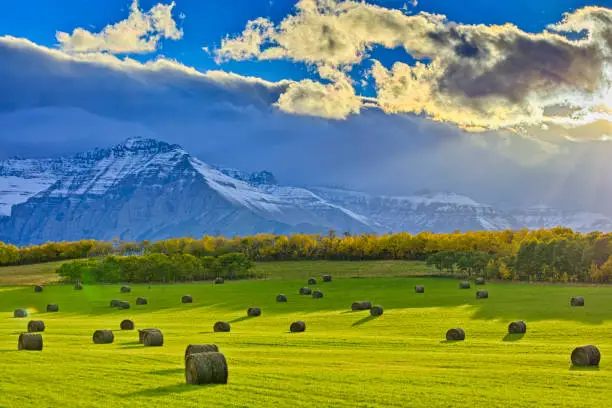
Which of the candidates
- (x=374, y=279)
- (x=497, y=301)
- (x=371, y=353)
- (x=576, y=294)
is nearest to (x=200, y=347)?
(x=371, y=353)

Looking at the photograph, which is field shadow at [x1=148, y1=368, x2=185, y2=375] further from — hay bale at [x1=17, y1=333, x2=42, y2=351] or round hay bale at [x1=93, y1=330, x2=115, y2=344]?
round hay bale at [x1=93, y1=330, x2=115, y2=344]

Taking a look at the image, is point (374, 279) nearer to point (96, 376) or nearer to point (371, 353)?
point (371, 353)

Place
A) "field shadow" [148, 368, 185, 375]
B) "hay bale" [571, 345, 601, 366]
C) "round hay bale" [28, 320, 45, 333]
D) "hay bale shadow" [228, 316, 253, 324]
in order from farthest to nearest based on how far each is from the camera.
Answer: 1. "hay bale shadow" [228, 316, 253, 324]
2. "round hay bale" [28, 320, 45, 333]
3. "hay bale" [571, 345, 601, 366]
4. "field shadow" [148, 368, 185, 375]

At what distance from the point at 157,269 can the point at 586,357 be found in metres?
114

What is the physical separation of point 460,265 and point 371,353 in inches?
3609

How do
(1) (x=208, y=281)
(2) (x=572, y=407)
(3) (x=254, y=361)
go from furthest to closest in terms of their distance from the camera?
1. (1) (x=208, y=281)
2. (3) (x=254, y=361)
3. (2) (x=572, y=407)

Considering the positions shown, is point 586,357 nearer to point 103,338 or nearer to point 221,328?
point 103,338

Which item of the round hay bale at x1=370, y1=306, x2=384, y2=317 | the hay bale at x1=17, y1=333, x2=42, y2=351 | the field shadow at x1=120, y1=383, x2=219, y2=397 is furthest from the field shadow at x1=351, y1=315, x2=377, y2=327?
the field shadow at x1=120, y1=383, x2=219, y2=397

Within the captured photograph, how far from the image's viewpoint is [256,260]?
193875 millimetres

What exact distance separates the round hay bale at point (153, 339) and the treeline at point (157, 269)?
9650 centimetres

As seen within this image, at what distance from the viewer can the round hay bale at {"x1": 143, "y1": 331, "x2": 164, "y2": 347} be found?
129 feet

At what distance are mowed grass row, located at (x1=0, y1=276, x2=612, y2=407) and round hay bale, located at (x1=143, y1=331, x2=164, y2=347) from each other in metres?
0.85

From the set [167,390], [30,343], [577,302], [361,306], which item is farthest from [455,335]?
[577,302]

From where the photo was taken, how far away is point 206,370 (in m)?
24.9
